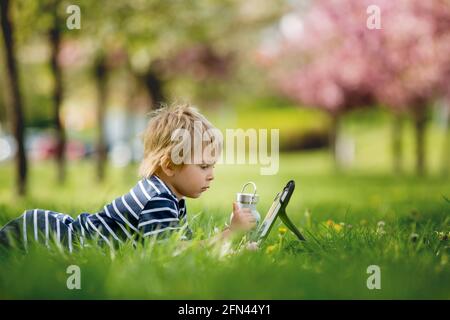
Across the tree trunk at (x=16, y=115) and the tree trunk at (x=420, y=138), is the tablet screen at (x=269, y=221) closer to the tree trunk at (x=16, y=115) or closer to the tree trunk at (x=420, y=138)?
the tree trunk at (x=16, y=115)

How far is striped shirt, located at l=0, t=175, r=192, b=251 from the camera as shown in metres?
3.15

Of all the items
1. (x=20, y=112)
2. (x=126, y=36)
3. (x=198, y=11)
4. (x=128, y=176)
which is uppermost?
(x=198, y=11)

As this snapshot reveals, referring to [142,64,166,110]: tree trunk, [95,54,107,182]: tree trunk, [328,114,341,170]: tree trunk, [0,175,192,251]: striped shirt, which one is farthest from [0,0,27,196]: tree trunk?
[328,114,341,170]: tree trunk

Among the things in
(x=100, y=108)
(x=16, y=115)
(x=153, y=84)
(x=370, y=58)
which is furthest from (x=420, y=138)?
(x=16, y=115)

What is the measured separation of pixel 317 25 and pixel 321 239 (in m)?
12.4

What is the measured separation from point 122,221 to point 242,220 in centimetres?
61

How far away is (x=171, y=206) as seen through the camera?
3.20 meters

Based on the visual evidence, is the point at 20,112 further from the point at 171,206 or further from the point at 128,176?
the point at 128,176

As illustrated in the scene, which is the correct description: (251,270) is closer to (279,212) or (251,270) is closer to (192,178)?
(279,212)

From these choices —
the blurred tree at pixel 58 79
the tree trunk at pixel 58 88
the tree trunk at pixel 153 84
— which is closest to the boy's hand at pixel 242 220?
the blurred tree at pixel 58 79

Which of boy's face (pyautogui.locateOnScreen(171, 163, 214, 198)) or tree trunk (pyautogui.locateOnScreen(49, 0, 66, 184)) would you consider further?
tree trunk (pyautogui.locateOnScreen(49, 0, 66, 184))

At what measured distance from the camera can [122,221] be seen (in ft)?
10.6

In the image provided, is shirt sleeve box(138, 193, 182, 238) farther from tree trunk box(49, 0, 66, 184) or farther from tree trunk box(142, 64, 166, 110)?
tree trunk box(142, 64, 166, 110)

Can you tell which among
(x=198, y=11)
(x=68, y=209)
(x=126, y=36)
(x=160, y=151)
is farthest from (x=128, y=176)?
(x=160, y=151)
